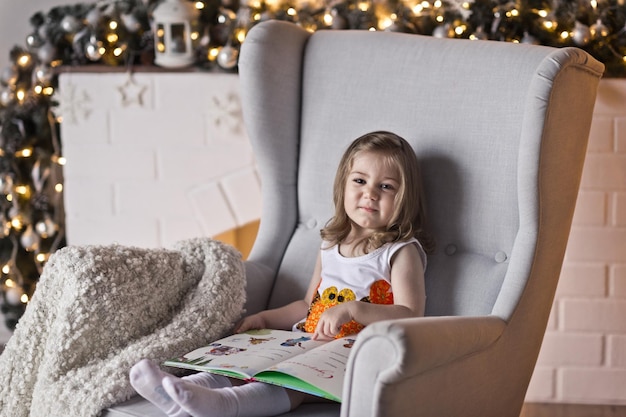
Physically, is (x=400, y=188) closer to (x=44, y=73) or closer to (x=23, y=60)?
(x=44, y=73)

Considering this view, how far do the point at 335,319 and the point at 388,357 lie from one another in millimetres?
276

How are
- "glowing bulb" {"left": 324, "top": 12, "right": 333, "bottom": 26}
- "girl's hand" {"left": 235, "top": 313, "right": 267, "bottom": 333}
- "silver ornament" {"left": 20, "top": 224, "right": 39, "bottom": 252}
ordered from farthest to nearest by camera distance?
"silver ornament" {"left": 20, "top": 224, "right": 39, "bottom": 252} < "glowing bulb" {"left": 324, "top": 12, "right": 333, "bottom": 26} < "girl's hand" {"left": 235, "top": 313, "right": 267, "bottom": 333}

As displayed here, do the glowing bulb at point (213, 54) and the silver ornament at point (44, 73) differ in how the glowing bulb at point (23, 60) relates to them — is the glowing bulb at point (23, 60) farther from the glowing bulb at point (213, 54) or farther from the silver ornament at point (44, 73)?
the glowing bulb at point (213, 54)

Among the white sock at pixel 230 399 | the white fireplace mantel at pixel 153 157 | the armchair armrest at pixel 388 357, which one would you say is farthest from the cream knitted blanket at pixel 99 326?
the white fireplace mantel at pixel 153 157

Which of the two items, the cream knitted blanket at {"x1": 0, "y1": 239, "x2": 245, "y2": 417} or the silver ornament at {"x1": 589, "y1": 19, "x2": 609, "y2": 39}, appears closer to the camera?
the cream knitted blanket at {"x1": 0, "y1": 239, "x2": 245, "y2": 417}

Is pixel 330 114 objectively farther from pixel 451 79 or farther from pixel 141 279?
pixel 141 279

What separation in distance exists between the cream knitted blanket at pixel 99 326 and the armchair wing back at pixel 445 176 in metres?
0.19

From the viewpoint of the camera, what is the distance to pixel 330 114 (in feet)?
5.76

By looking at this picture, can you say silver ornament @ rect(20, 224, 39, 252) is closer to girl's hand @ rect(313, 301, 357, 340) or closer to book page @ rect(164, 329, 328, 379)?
book page @ rect(164, 329, 328, 379)

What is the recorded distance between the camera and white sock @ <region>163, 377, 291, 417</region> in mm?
1180

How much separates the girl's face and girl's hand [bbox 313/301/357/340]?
0.67 feet

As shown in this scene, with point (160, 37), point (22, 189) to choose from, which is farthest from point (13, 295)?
point (160, 37)

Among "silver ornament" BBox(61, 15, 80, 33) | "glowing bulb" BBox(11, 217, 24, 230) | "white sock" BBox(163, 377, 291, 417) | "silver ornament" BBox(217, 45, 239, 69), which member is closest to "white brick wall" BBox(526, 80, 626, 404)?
"silver ornament" BBox(217, 45, 239, 69)

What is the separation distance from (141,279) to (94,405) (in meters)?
0.26
